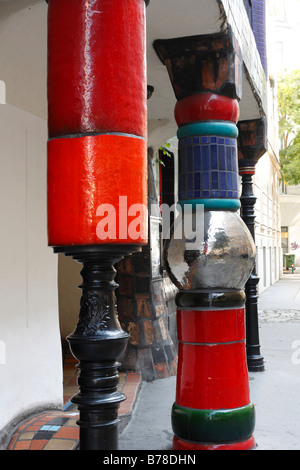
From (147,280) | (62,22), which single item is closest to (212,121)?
(62,22)

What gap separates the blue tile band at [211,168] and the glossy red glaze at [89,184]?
154cm

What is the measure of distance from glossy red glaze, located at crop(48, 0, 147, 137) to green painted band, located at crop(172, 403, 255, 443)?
1.89m

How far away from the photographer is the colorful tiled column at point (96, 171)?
1.91 metres

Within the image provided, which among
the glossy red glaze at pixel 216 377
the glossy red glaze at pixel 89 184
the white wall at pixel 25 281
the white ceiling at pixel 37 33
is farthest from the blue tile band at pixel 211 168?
the glossy red glaze at pixel 89 184

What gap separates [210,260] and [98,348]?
1.51m

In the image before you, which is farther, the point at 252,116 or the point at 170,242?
the point at 252,116

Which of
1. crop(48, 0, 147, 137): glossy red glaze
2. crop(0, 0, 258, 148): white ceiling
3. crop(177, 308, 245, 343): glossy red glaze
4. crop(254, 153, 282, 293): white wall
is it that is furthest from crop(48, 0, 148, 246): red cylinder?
crop(254, 153, 282, 293): white wall

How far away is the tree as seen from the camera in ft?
95.3

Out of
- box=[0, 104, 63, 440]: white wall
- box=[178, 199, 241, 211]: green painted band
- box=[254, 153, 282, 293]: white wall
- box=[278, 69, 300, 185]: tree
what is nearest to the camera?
box=[178, 199, 241, 211]: green painted band

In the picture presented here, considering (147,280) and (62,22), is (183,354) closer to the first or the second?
(62,22)

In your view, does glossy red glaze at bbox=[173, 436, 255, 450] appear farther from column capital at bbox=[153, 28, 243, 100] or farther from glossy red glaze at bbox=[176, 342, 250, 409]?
column capital at bbox=[153, 28, 243, 100]

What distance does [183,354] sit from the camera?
11.3ft
